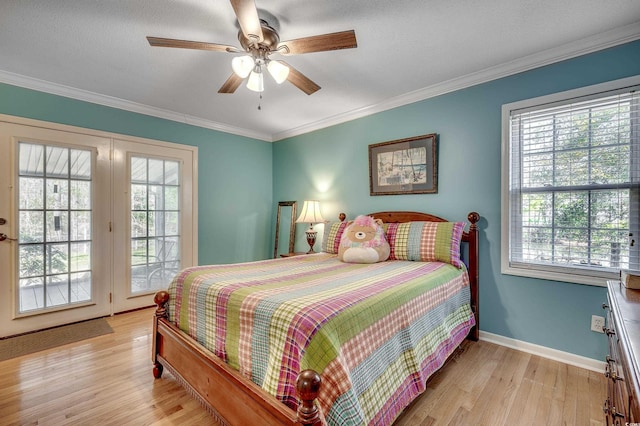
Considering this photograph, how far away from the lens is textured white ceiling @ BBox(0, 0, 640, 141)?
1.75 m

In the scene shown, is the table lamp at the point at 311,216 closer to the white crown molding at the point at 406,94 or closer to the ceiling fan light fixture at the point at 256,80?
the white crown molding at the point at 406,94

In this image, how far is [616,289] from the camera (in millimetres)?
1348

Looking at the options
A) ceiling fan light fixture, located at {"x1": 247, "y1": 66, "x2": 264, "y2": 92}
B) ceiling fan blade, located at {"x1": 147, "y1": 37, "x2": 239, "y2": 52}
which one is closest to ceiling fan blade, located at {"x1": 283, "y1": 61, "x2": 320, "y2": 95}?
ceiling fan light fixture, located at {"x1": 247, "y1": 66, "x2": 264, "y2": 92}

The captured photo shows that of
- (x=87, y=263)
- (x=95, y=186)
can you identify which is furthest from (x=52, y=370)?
(x=95, y=186)

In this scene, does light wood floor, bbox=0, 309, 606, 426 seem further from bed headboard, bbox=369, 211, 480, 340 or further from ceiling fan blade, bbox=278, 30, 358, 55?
ceiling fan blade, bbox=278, 30, 358, 55

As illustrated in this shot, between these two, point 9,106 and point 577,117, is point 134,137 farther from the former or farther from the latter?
point 577,117

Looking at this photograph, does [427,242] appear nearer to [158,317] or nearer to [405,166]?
[405,166]

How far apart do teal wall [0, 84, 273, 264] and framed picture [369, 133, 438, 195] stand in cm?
195

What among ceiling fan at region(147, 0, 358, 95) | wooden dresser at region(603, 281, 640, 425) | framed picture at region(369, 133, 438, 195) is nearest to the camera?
wooden dresser at region(603, 281, 640, 425)

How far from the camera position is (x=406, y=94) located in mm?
3002

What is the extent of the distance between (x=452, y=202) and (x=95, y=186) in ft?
12.1

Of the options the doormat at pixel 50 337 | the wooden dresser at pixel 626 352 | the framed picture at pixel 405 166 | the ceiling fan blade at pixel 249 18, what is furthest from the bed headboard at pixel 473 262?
the doormat at pixel 50 337

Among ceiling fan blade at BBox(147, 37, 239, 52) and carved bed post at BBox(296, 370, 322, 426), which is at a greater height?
ceiling fan blade at BBox(147, 37, 239, 52)

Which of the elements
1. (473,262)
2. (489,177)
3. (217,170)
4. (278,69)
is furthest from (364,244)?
(217,170)
